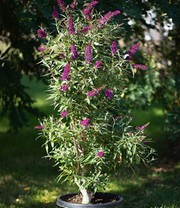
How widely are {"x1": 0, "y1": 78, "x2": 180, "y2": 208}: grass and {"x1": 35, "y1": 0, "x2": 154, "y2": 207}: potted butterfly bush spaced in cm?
104

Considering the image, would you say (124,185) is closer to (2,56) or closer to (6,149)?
(2,56)

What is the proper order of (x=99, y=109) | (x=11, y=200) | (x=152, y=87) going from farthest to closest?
(x=152, y=87) → (x=11, y=200) → (x=99, y=109)

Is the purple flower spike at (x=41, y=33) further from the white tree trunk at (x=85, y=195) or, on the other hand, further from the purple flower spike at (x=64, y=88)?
the white tree trunk at (x=85, y=195)

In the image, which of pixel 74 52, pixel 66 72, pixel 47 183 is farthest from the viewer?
pixel 47 183

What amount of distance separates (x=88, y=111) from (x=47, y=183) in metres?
2.93

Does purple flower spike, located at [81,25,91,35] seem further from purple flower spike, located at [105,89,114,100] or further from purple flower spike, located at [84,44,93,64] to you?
purple flower spike, located at [105,89,114,100]

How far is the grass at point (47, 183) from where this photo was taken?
598 cm

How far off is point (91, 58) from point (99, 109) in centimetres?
51

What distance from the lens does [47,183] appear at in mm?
7133

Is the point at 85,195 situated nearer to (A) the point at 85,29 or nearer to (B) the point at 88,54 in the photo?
(B) the point at 88,54

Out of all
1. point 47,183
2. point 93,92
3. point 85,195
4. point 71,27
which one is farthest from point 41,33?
point 47,183

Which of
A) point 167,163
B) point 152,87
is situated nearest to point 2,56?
point 152,87

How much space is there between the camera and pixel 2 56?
766cm

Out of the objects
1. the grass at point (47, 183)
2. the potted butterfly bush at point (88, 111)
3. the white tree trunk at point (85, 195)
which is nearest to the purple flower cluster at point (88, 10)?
the potted butterfly bush at point (88, 111)
